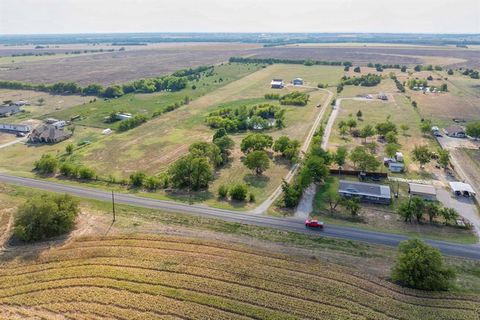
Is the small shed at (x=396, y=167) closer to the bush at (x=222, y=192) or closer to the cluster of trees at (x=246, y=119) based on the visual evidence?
the bush at (x=222, y=192)

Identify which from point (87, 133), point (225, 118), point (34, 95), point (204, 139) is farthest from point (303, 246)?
point (34, 95)

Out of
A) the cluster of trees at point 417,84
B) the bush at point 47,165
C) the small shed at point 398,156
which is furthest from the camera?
the cluster of trees at point 417,84

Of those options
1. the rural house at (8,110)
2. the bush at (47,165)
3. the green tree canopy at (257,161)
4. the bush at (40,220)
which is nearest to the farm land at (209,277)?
the bush at (40,220)

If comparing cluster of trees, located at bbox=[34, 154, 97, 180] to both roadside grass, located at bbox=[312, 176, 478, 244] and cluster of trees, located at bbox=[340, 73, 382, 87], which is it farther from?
cluster of trees, located at bbox=[340, 73, 382, 87]

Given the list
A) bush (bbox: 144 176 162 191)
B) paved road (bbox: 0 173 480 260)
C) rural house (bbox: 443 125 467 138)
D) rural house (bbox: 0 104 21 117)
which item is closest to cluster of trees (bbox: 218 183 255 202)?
paved road (bbox: 0 173 480 260)

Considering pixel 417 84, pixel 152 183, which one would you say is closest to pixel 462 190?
pixel 152 183

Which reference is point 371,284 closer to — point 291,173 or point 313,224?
point 313,224

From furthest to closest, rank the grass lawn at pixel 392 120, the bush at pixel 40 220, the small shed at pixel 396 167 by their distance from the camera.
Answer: the grass lawn at pixel 392 120 → the small shed at pixel 396 167 → the bush at pixel 40 220

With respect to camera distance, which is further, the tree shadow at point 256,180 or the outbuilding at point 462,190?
the tree shadow at point 256,180
